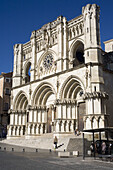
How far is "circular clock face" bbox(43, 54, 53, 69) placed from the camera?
34.6 m

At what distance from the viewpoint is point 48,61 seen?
34938 mm

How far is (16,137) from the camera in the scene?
36.9m

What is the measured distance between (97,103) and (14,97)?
58.1ft

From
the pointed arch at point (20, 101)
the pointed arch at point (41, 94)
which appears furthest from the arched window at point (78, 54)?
the pointed arch at point (20, 101)

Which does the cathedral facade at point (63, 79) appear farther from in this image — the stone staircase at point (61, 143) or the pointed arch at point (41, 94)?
the stone staircase at point (61, 143)

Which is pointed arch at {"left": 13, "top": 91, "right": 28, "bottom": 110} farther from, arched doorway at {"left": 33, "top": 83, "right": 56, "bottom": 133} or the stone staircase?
the stone staircase

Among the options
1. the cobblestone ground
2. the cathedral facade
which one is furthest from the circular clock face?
the cobblestone ground

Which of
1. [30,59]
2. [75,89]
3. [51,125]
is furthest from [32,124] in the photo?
[30,59]

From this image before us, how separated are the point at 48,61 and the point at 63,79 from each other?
249 inches

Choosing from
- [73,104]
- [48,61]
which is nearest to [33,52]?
[48,61]

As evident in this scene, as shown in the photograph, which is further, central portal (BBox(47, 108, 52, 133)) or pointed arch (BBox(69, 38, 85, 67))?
central portal (BBox(47, 108, 52, 133))

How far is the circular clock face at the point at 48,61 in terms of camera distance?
34.6 meters

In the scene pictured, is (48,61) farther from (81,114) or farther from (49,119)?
(81,114)

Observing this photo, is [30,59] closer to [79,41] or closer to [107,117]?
[79,41]
